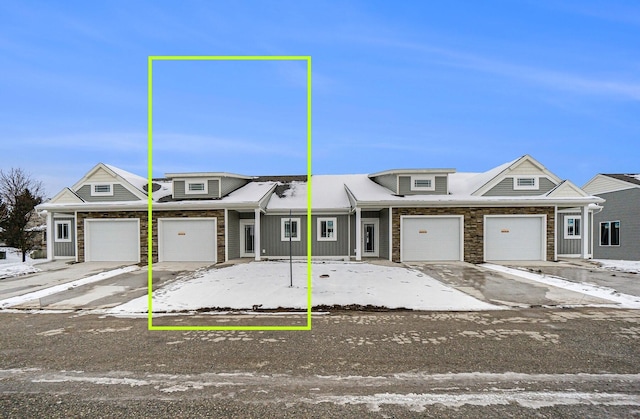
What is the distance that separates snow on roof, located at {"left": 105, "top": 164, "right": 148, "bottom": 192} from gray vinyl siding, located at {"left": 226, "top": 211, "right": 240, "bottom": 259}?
17.4 feet

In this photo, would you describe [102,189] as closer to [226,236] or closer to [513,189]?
[226,236]

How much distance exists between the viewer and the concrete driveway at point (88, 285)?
9.02m

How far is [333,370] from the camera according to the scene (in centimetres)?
449

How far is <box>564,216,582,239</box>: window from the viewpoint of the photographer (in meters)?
17.6

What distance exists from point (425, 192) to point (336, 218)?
4.73 metres

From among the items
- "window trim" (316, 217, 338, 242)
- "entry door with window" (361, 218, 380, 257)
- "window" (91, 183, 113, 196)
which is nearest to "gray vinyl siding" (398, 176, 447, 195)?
"entry door with window" (361, 218, 380, 257)

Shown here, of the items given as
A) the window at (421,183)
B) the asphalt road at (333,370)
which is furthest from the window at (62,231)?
the window at (421,183)

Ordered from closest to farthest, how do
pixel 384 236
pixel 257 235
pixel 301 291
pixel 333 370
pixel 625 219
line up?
pixel 333 370 < pixel 301 291 < pixel 257 235 < pixel 384 236 < pixel 625 219

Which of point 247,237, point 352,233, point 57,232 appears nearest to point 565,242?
point 352,233

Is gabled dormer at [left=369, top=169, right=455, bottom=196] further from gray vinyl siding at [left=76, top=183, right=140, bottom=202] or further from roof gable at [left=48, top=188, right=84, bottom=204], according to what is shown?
roof gable at [left=48, top=188, right=84, bottom=204]

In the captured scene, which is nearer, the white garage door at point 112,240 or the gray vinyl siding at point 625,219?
the white garage door at point 112,240

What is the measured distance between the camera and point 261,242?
58.9 ft

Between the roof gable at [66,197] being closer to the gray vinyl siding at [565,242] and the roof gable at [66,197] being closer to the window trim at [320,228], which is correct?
the window trim at [320,228]

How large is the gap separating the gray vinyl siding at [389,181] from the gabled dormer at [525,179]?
459 centimetres
